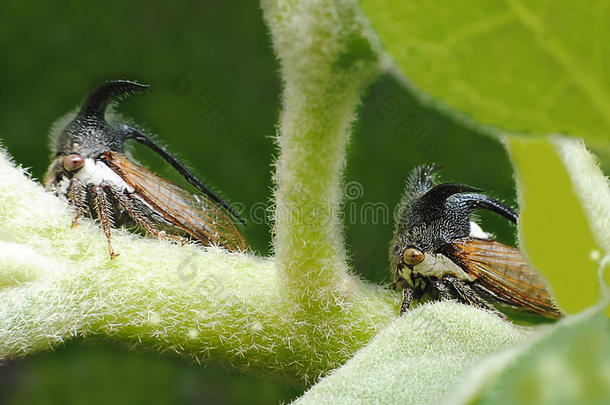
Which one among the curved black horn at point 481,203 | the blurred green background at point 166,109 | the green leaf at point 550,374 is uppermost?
the green leaf at point 550,374

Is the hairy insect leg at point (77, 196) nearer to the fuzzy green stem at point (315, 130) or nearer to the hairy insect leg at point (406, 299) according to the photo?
the fuzzy green stem at point (315, 130)

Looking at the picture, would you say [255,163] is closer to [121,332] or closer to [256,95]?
[256,95]

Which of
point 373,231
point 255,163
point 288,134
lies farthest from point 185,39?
point 288,134

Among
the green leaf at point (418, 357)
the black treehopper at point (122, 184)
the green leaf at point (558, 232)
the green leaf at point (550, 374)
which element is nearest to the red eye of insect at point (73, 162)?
the black treehopper at point (122, 184)

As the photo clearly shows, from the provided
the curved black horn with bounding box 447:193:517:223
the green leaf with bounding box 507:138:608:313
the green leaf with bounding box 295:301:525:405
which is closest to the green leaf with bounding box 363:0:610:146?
the green leaf with bounding box 507:138:608:313

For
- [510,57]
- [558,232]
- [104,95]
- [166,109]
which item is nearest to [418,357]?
[558,232]

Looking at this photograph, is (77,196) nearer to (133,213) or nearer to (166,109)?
(133,213)
